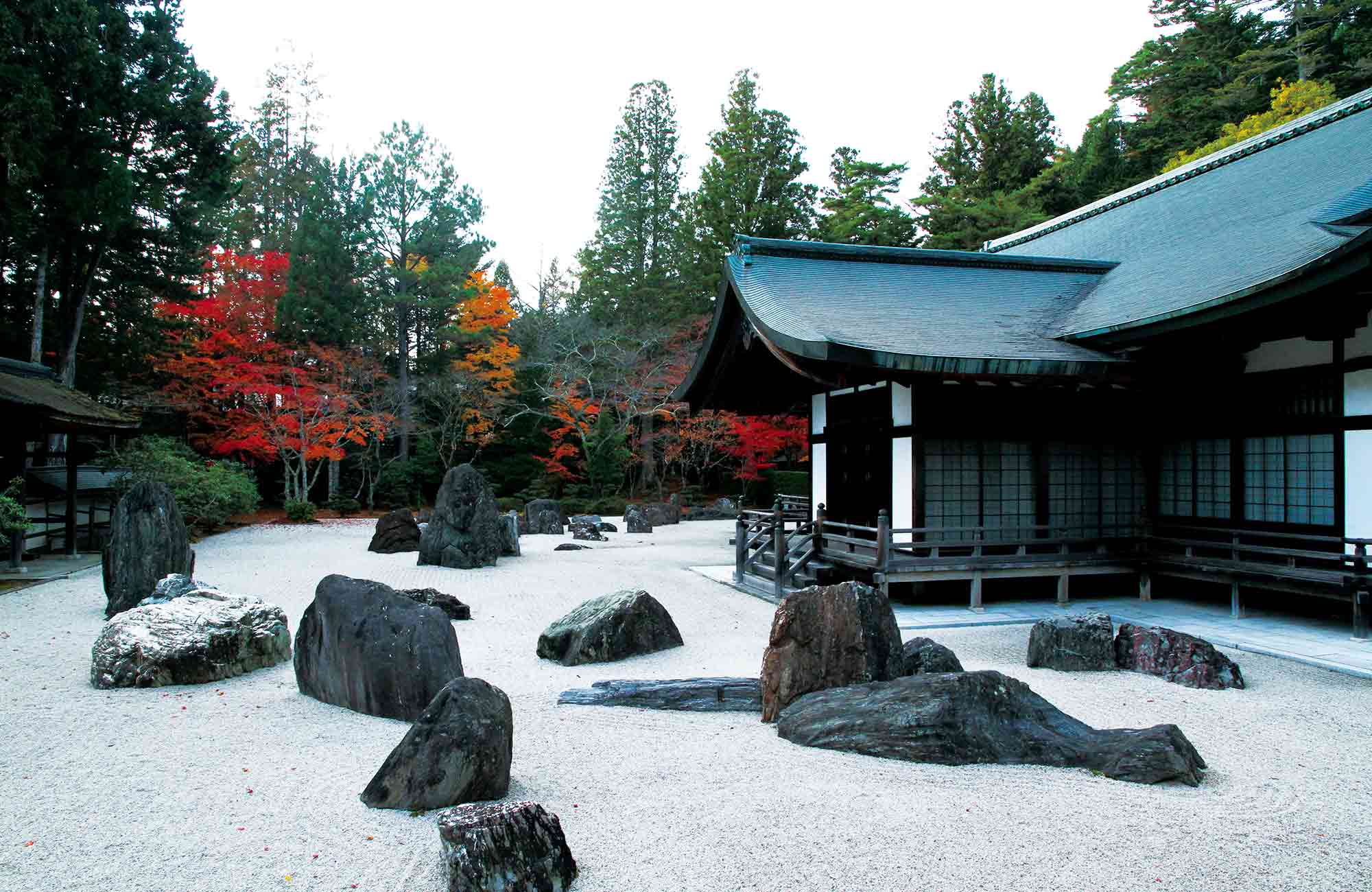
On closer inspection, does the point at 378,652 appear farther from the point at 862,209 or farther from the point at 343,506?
the point at 862,209

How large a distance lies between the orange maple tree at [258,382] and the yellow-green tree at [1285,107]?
916 inches

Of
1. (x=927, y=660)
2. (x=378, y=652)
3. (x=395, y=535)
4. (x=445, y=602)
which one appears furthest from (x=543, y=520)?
(x=927, y=660)

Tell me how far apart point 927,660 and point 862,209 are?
24.4 m

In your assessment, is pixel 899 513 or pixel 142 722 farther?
pixel 899 513

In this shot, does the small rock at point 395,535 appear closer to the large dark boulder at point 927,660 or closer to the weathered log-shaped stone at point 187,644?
the weathered log-shaped stone at point 187,644

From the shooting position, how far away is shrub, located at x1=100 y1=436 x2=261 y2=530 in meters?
15.7

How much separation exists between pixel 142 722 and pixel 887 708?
15.1 ft

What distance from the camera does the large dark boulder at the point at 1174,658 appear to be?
5.73 meters

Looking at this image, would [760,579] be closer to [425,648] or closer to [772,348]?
[772,348]

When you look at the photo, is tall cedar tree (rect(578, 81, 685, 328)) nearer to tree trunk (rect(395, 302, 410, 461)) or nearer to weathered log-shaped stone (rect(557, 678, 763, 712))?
tree trunk (rect(395, 302, 410, 461))

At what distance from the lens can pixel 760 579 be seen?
1070 centimetres

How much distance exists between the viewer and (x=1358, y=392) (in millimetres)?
7477

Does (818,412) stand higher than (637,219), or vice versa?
(637,219)

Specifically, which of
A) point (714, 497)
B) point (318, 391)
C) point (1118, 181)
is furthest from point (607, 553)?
point (1118, 181)
